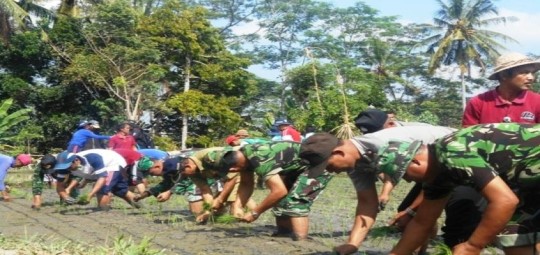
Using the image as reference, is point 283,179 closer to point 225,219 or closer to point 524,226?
point 225,219

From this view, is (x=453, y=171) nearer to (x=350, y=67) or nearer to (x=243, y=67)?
(x=243, y=67)

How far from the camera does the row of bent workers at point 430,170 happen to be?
3.54 m

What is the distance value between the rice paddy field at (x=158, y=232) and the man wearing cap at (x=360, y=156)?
1.88 ft

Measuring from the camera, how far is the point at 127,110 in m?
27.6

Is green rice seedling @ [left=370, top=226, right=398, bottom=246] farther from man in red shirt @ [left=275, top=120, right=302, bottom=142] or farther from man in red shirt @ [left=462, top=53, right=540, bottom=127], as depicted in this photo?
man in red shirt @ [left=275, top=120, right=302, bottom=142]

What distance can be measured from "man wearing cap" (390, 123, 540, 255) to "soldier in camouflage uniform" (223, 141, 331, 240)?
241 cm

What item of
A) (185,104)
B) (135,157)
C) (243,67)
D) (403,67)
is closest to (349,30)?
(403,67)

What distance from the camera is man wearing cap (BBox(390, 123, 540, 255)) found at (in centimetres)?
341

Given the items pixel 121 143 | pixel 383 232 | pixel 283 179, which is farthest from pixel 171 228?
pixel 121 143

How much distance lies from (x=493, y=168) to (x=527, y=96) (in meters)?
1.77

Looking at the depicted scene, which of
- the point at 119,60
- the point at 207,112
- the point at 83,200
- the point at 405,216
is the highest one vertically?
the point at 119,60

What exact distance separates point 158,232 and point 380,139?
4.08m

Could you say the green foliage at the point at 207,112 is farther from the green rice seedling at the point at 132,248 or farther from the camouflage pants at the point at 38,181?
the green rice seedling at the point at 132,248

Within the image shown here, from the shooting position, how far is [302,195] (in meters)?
6.73
